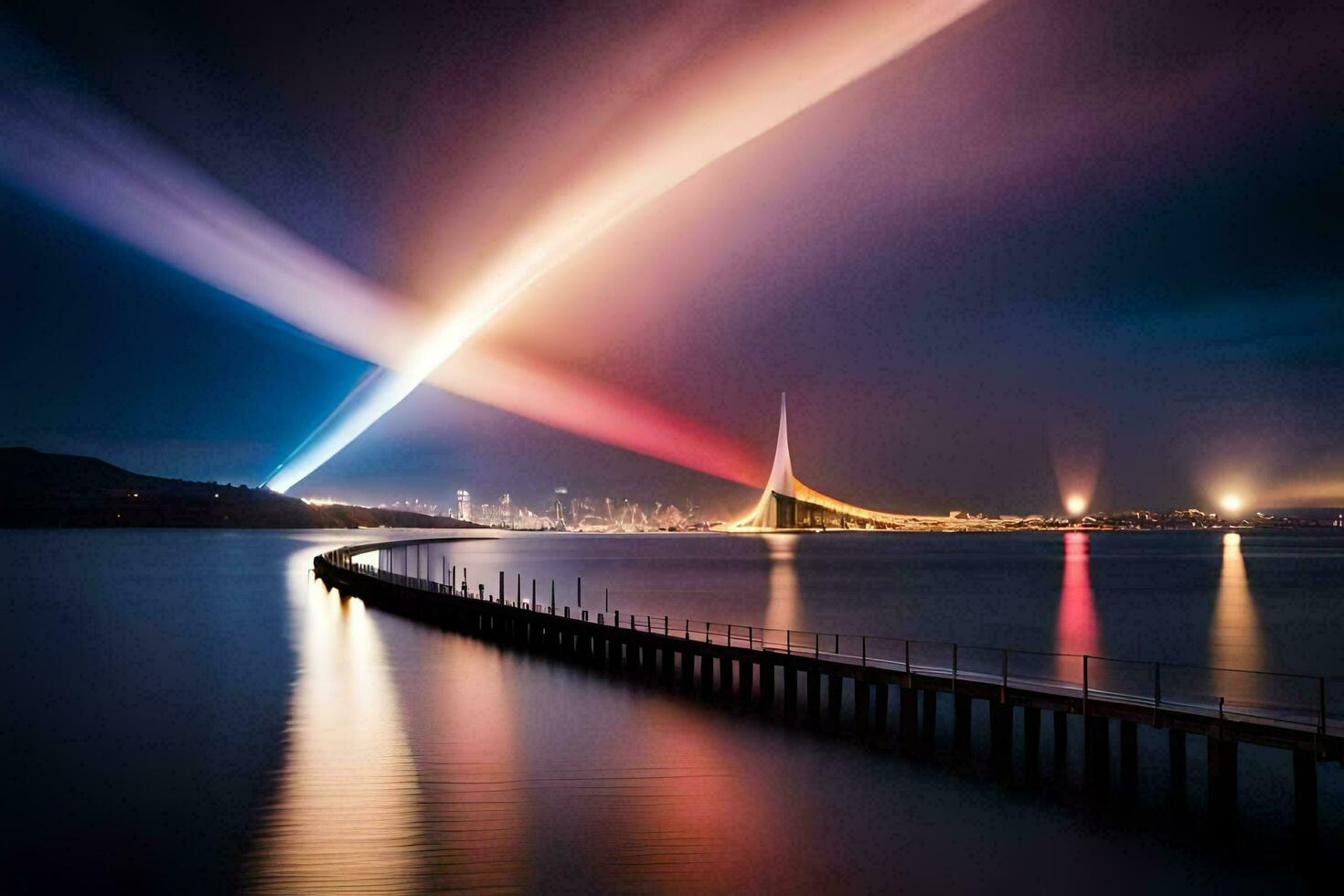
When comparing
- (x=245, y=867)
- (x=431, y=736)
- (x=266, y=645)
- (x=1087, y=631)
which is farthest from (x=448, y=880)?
(x=1087, y=631)

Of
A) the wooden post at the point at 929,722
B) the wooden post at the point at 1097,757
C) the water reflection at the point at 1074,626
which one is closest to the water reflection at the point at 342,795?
the wooden post at the point at 929,722

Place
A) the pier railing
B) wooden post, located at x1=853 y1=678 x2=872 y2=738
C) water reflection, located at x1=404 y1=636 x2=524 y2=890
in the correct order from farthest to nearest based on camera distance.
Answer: wooden post, located at x1=853 y1=678 x2=872 y2=738
the pier railing
water reflection, located at x1=404 y1=636 x2=524 y2=890

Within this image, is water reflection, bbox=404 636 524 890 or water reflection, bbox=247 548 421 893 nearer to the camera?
water reflection, bbox=247 548 421 893

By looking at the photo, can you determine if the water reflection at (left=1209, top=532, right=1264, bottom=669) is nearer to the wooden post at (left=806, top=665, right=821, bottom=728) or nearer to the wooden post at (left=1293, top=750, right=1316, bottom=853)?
the wooden post at (left=806, top=665, right=821, bottom=728)

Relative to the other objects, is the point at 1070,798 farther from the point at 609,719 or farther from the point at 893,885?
the point at 609,719

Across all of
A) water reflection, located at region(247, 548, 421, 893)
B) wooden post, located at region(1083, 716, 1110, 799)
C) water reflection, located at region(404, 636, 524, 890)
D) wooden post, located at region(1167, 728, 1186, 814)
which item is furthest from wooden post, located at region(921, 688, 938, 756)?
water reflection, located at region(247, 548, 421, 893)

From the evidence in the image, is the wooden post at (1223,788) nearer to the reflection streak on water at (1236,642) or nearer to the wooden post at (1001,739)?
the wooden post at (1001,739)

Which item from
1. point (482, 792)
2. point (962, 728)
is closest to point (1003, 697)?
point (962, 728)
